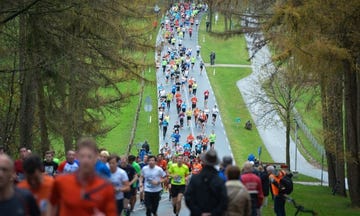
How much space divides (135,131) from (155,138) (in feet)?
8.83

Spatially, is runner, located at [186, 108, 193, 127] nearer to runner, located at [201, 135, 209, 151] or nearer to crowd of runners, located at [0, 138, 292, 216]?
runner, located at [201, 135, 209, 151]

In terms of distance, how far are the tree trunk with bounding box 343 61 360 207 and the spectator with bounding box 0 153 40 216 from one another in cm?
1862

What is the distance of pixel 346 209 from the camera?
25578 millimetres

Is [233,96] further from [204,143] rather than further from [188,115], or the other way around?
[204,143]

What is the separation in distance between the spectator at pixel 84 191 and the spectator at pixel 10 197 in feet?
1.10

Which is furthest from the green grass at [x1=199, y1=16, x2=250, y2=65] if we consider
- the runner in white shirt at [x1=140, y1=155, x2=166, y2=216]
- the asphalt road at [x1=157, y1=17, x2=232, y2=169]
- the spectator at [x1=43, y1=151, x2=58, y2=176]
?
the spectator at [x1=43, y1=151, x2=58, y2=176]

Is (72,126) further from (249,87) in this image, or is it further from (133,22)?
(249,87)

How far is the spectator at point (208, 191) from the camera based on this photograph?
10320 millimetres

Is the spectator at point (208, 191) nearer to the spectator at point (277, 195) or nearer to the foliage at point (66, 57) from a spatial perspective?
the spectator at point (277, 195)

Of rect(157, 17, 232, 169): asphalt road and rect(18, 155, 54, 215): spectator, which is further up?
rect(18, 155, 54, 215): spectator

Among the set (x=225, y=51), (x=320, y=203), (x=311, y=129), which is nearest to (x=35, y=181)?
(x=320, y=203)

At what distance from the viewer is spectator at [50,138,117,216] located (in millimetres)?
7188

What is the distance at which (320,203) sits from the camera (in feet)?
91.6

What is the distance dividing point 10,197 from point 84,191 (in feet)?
2.38
